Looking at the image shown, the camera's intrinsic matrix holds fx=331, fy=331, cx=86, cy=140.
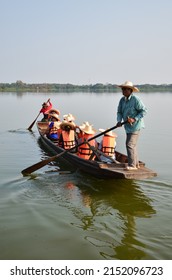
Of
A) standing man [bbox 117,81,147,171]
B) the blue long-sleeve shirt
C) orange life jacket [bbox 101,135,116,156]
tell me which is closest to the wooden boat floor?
standing man [bbox 117,81,147,171]

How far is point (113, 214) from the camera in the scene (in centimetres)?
602

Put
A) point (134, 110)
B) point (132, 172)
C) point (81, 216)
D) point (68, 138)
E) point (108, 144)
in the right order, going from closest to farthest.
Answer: point (81, 216)
point (132, 172)
point (134, 110)
point (108, 144)
point (68, 138)

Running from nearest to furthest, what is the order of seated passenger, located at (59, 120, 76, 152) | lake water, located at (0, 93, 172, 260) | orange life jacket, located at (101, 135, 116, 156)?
lake water, located at (0, 93, 172, 260) → orange life jacket, located at (101, 135, 116, 156) → seated passenger, located at (59, 120, 76, 152)

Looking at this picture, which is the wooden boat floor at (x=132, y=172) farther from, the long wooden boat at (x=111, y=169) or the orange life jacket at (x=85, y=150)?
the orange life jacket at (x=85, y=150)

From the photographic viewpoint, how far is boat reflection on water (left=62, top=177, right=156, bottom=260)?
4711 mm

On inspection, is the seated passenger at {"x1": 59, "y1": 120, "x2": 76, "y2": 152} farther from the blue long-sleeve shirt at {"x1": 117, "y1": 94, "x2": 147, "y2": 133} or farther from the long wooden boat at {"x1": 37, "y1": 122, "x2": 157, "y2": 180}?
the blue long-sleeve shirt at {"x1": 117, "y1": 94, "x2": 147, "y2": 133}

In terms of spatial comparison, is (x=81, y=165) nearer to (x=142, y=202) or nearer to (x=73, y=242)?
(x=142, y=202)

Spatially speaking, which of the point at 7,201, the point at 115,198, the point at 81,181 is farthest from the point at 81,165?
the point at 7,201

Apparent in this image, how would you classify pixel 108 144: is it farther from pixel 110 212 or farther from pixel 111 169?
pixel 110 212

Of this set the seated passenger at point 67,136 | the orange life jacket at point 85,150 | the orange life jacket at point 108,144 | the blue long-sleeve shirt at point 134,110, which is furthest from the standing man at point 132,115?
the seated passenger at point 67,136

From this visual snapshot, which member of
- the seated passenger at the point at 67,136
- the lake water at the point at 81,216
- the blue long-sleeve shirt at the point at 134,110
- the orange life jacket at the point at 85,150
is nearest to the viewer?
the lake water at the point at 81,216

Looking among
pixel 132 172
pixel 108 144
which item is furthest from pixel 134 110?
pixel 108 144

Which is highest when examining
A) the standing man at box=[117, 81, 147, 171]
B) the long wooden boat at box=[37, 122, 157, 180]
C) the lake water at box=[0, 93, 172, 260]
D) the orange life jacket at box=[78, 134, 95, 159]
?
the standing man at box=[117, 81, 147, 171]

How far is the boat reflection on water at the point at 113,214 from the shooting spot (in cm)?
471
